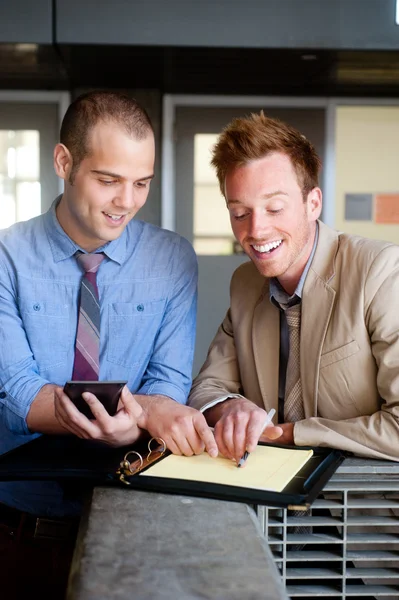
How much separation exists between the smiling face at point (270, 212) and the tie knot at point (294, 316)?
0.08 m

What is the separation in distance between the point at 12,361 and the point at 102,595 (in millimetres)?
893

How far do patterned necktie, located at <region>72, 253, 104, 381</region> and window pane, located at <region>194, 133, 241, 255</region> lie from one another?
3.23 m

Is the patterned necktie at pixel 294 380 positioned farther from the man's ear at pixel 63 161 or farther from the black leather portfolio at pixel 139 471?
the man's ear at pixel 63 161

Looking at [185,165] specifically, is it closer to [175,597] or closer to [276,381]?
[276,381]

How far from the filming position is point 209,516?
32.0 inches

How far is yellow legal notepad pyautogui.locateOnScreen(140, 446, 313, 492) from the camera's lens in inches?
37.1

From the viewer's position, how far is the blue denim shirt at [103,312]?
150 centimetres

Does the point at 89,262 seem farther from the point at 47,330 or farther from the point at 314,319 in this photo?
the point at 314,319

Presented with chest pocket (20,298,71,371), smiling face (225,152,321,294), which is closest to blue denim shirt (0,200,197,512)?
chest pocket (20,298,71,371)

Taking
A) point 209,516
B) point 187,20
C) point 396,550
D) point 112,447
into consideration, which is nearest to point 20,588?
point 112,447

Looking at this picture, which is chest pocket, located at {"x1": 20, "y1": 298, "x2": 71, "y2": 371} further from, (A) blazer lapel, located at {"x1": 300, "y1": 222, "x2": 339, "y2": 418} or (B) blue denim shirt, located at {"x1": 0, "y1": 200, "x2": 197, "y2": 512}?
(A) blazer lapel, located at {"x1": 300, "y1": 222, "x2": 339, "y2": 418}

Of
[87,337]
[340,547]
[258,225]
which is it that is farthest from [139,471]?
[258,225]

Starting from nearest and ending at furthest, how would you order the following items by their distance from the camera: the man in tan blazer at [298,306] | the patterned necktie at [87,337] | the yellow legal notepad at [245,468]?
the yellow legal notepad at [245,468], the man in tan blazer at [298,306], the patterned necktie at [87,337]

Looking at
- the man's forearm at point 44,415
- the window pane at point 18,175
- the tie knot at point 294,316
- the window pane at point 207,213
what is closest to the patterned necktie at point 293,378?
the tie knot at point 294,316
